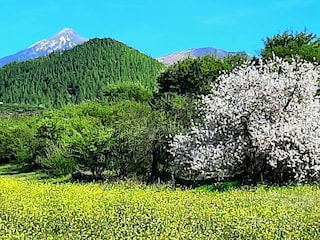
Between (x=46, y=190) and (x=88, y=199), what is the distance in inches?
151

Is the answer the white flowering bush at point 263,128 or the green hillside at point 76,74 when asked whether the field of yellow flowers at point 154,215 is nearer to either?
the white flowering bush at point 263,128

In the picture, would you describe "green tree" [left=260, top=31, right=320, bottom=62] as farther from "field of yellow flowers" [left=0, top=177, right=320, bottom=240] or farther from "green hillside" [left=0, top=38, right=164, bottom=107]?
"green hillside" [left=0, top=38, right=164, bottom=107]

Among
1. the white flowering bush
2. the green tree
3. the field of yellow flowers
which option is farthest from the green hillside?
the field of yellow flowers

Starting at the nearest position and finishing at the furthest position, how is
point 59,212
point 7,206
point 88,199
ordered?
point 59,212
point 7,206
point 88,199

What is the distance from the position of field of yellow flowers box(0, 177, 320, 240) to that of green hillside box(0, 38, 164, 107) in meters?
108

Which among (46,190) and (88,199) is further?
(46,190)

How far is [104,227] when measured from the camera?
13172 mm

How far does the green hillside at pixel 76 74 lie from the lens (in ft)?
443

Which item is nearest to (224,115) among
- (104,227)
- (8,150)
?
(104,227)

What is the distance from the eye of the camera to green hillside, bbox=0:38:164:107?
13488 cm

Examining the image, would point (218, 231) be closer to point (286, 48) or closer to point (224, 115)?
point (224, 115)

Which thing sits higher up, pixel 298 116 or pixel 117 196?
pixel 298 116

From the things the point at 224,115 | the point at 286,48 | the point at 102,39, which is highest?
the point at 102,39

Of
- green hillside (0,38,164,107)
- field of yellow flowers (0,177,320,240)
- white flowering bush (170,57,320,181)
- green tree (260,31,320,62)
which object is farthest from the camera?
green hillside (0,38,164,107)
